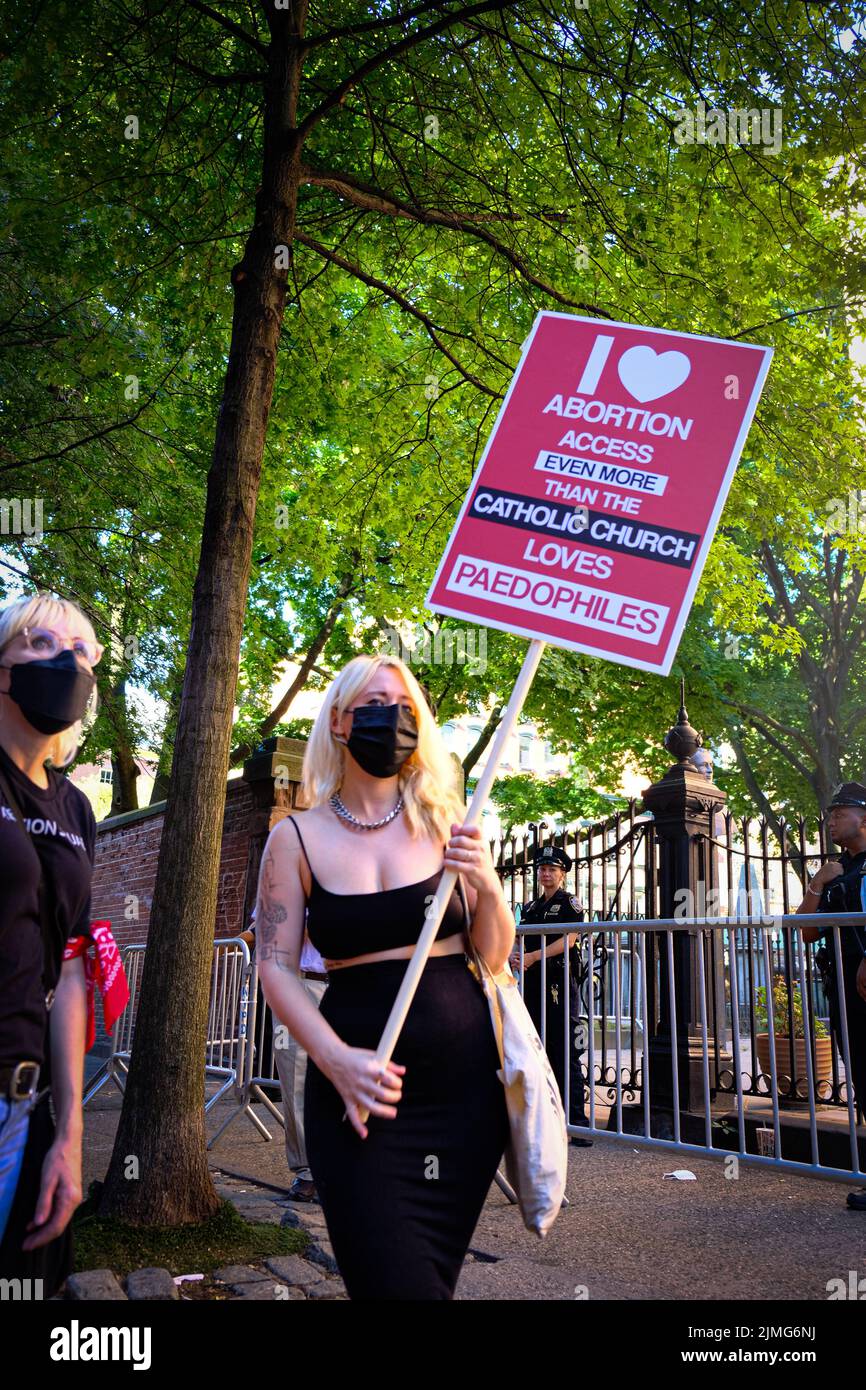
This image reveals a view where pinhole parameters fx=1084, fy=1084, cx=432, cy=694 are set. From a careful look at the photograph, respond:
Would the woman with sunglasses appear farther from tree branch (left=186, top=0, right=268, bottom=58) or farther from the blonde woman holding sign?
tree branch (left=186, top=0, right=268, bottom=58)

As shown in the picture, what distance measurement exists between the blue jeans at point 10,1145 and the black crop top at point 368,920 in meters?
0.70

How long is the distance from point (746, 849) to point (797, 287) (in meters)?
4.28

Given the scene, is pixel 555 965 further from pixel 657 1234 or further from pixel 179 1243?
pixel 179 1243

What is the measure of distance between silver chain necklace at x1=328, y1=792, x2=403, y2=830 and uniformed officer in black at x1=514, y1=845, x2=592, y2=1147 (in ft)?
16.1

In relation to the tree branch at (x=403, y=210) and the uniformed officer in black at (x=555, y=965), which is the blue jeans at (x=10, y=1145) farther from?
the tree branch at (x=403, y=210)

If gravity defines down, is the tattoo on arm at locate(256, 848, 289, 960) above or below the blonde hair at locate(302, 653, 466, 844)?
below

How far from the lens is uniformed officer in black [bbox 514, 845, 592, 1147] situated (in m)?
7.63

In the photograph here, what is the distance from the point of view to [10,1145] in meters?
2.13

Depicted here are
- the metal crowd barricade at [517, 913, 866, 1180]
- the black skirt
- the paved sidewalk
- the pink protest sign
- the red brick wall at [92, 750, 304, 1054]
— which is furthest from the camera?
the red brick wall at [92, 750, 304, 1054]

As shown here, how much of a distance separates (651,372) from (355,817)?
150 cm

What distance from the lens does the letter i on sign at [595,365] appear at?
3113mm

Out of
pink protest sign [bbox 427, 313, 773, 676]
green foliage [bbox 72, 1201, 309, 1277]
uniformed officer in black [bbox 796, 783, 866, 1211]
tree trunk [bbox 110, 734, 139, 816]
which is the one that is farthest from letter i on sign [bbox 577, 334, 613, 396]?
tree trunk [bbox 110, 734, 139, 816]

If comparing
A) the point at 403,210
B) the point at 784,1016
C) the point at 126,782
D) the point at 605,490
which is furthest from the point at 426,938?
the point at 126,782
